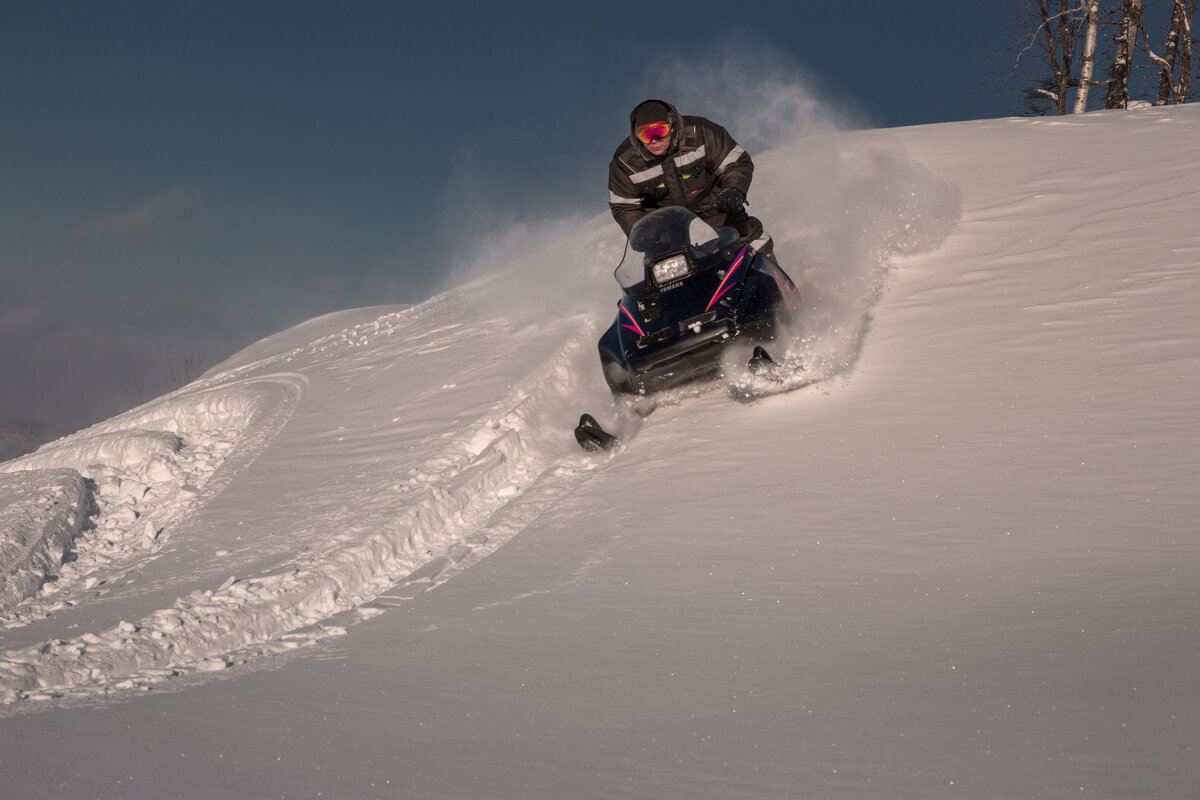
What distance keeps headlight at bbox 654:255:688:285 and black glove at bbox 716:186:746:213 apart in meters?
0.68

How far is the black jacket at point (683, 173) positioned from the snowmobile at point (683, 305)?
2.10 ft

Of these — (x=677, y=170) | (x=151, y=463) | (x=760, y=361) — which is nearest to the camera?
(x=760, y=361)

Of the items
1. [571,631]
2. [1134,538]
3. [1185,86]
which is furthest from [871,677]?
[1185,86]

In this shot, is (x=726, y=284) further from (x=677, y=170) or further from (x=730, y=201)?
(x=677, y=170)

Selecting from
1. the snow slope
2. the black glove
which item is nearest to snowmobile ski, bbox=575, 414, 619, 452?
Result: the snow slope

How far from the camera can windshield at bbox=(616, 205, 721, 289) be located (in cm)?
667

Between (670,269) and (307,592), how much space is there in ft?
10.9

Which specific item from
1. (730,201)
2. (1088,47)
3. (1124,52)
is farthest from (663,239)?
(1088,47)

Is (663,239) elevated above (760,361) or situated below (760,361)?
above

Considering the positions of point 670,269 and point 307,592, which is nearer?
point 307,592

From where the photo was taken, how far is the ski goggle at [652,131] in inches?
280

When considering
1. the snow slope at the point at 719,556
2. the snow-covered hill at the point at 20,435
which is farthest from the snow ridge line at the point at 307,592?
the snow-covered hill at the point at 20,435

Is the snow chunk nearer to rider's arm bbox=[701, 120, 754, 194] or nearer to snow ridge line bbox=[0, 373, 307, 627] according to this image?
snow ridge line bbox=[0, 373, 307, 627]

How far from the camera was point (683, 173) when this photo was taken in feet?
24.3
